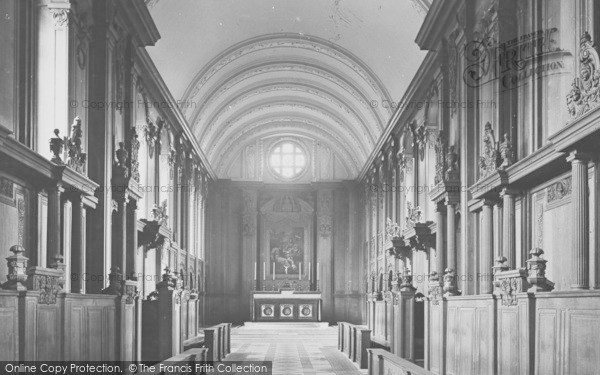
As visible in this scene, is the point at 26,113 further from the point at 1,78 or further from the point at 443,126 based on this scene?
the point at 443,126

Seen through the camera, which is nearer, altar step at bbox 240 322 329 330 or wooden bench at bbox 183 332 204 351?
wooden bench at bbox 183 332 204 351

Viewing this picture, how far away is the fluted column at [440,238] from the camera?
15.7 metres

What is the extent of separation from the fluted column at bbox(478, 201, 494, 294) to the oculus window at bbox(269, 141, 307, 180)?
23.5 m

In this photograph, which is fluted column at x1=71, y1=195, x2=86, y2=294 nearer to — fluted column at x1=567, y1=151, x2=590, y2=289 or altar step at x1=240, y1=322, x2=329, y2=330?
fluted column at x1=567, y1=151, x2=590, y2=289

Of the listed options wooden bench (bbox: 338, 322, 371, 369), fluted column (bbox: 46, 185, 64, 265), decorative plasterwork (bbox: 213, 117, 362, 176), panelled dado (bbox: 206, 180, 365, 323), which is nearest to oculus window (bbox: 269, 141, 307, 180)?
decorative plasterwork (bbox: 213, 117, 362, 176)

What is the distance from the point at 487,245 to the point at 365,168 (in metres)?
18.0

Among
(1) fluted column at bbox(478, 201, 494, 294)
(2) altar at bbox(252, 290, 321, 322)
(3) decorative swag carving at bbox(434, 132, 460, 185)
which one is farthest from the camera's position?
(2) altar at bbox(252, 290, 321, 322)

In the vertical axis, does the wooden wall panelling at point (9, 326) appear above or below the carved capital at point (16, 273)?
below

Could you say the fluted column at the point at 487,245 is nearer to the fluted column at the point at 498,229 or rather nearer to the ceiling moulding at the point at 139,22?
the fluted column at the point at 498,229

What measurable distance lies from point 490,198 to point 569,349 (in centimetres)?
577

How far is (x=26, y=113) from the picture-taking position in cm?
1023

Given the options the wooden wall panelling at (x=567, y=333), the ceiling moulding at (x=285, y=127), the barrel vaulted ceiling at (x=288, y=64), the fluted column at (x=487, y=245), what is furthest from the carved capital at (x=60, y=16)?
the ceiling moulding at (x=285, y=127)

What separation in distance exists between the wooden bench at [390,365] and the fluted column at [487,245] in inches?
101

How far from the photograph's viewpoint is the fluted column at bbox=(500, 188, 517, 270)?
37.9 ft
